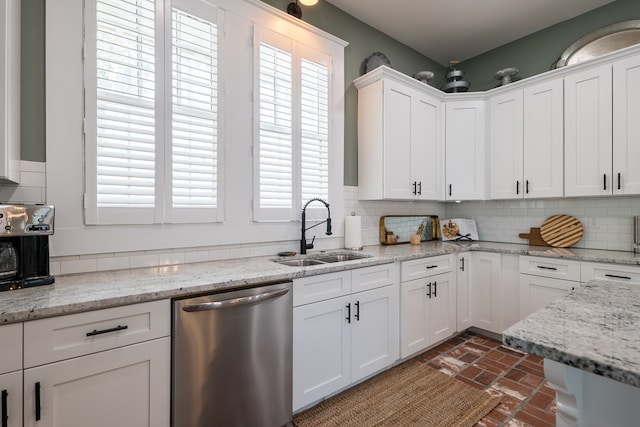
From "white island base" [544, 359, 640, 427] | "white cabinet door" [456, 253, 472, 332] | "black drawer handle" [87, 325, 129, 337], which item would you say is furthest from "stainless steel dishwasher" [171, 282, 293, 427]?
"white cabinet door" [456, 253, 472, 332]

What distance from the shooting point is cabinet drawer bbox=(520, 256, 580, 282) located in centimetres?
255

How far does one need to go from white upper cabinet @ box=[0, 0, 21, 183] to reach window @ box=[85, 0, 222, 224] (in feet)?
0.94

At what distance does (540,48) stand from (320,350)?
386 cm

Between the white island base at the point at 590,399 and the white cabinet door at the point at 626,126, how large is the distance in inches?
99.2

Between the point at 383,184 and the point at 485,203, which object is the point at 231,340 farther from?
the point at 485,203

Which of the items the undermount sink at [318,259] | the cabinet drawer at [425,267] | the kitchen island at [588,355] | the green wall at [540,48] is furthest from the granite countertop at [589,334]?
the green wall at [540,48]

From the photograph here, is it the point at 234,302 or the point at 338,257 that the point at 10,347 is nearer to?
the point at 234,302

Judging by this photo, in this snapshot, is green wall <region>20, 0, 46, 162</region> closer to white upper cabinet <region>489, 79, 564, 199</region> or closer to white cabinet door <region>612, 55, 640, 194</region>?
Answer: white upper cabinet <region>489, 79, 564, 199</region>

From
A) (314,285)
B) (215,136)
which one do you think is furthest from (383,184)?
(215,136)

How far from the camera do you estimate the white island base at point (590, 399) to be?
80 centimetres

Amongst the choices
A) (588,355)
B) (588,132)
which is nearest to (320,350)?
(588,355)

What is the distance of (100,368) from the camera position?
1.27 meters

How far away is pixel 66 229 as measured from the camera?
170 centimetres

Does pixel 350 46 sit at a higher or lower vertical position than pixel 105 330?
higher
